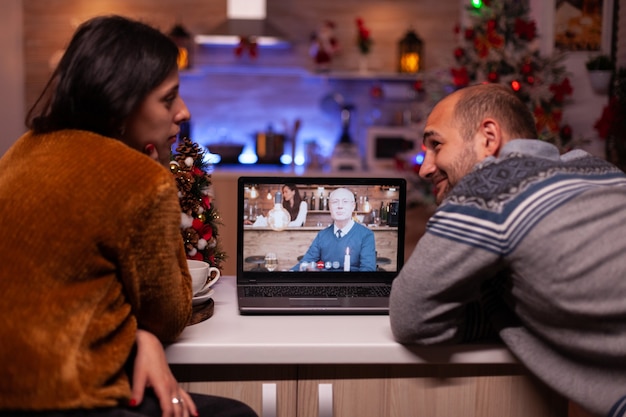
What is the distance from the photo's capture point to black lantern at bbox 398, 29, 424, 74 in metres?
5.75

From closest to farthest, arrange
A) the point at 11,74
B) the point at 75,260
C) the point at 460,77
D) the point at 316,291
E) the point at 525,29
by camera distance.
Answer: the point at 75,260, the point at 316,291, the point at 525,29, the point at 460,77, the point at 11,74

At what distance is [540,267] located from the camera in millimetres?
1166

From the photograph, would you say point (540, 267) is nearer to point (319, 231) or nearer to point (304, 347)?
point (304, 347)

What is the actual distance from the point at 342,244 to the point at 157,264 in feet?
2.16

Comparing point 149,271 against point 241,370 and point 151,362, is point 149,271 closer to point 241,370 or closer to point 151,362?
point 151,362

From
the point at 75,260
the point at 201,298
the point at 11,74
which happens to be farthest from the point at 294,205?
the point at 11,74

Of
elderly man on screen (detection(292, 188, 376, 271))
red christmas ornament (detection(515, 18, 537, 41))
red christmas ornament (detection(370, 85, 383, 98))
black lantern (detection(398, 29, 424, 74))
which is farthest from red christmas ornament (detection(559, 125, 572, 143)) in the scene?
elderly man on screen (detection(292, 188, 376, 271))

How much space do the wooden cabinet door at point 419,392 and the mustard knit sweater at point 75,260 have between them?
0.39m

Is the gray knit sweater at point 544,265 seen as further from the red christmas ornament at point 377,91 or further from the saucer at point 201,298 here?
the red christmas ornament at point 377,91

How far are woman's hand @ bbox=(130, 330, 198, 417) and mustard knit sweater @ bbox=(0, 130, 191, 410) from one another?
45 millimetres

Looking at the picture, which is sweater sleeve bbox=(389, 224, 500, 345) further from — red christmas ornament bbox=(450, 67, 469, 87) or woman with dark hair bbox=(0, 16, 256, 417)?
red christmas ornament bbox=(450, 67, 469, 87)

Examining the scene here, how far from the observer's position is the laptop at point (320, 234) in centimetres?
168

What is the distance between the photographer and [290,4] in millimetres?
5902

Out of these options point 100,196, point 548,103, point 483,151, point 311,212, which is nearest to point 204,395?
point 100,196
